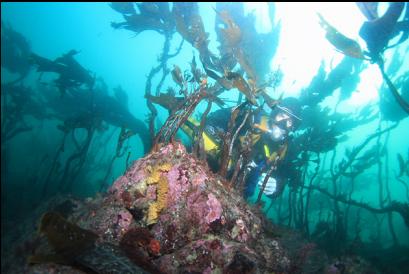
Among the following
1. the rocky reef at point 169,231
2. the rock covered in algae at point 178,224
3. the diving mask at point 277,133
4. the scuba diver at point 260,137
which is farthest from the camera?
the diving mask at point 277,133

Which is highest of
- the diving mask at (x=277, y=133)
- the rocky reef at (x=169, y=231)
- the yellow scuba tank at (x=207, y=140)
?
the diving mask at (x=277, y=133)

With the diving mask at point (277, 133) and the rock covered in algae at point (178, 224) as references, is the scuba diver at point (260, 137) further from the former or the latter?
the rock covered in algae at point (178, 224)

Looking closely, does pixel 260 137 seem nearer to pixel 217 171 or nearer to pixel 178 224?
pixel 217 171

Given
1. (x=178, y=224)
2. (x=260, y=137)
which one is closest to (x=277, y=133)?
(x=260, y=137)

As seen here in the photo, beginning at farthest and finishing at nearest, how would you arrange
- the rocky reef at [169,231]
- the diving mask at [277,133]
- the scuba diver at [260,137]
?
the diving mask at [277,133], the scuba diver at [260,137], the rocky reef at [169,231]

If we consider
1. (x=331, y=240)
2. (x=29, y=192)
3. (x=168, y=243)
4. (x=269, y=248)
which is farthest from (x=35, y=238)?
(x=29, y=192)

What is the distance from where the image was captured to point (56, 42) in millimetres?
112562

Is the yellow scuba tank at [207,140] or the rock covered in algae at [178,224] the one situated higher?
the yellow scuba tank at [207,140]

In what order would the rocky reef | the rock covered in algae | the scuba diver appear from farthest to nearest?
the scuba diver
the rock covered in algae
the rocky reef

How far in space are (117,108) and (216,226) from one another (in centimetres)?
975

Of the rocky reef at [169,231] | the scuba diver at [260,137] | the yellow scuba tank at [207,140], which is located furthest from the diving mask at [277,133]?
the rocky reef at [169,231]

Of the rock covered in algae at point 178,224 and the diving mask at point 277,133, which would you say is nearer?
the rock covered in algae at point 178,224

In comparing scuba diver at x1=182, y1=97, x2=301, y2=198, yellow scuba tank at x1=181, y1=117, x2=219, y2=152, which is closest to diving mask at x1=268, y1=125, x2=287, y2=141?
scuba diver at x1=182, y1=97, x2=301, y2=198

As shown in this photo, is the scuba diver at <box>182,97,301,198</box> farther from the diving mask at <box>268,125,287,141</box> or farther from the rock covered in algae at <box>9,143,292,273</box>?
the rock covered in algae at <box>9,143,292,273</box>
